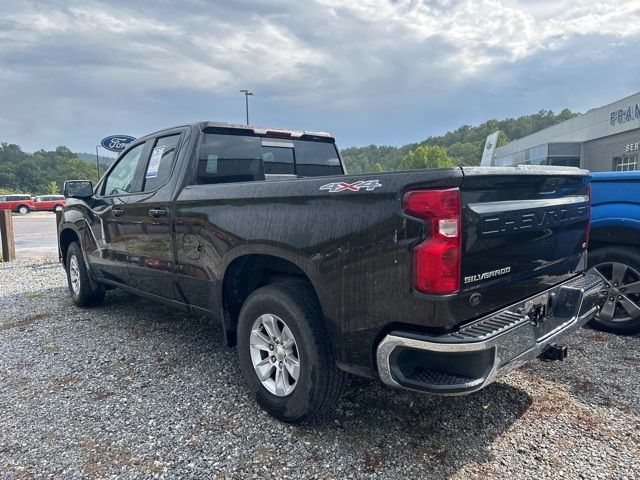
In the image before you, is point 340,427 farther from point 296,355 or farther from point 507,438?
point 507,438

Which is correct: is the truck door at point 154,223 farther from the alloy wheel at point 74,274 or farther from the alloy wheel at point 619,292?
the alloy wheel at point 619,292

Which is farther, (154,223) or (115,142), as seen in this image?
(115,142)

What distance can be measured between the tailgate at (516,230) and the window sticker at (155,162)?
110 inches

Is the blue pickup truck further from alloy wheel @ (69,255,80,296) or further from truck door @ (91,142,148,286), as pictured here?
alloy wheel @ (69,255,80,296)

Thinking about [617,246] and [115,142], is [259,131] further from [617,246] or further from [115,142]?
[115,142]

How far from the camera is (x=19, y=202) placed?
37.0m

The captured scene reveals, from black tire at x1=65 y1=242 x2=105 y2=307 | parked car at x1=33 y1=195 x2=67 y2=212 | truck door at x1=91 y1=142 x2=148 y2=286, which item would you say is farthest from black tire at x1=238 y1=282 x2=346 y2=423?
parked car at x1=33 y1=195 x2=67 y2=212

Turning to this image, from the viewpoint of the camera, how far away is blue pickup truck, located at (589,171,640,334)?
3837 mm

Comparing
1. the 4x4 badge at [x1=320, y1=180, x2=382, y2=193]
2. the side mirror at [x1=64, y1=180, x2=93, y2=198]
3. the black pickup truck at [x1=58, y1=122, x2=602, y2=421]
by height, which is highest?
the side mirror at [x1=64, y1=180, x2=93, y2=198]

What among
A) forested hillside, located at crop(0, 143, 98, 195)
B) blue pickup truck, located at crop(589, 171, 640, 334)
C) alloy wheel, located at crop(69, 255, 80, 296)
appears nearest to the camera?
blue pickup truck, located at crop(589, 171, 640, 334)

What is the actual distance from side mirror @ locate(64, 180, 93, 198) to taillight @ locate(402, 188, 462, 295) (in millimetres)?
3918

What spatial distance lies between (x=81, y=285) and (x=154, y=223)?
227 centimetres

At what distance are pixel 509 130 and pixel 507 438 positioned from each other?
341 feet

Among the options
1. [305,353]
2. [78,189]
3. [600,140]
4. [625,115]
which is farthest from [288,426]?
[600,140]
